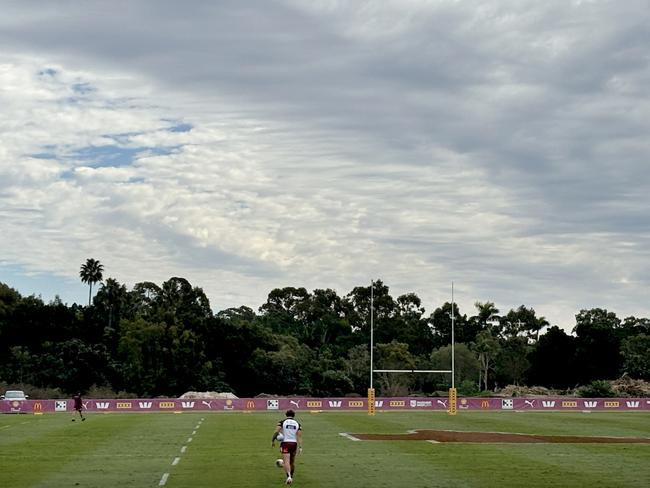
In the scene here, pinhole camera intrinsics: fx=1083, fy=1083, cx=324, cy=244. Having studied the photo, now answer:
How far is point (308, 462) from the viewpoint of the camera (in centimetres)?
3259

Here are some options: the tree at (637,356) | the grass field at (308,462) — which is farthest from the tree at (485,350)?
the grass field at (308,462)

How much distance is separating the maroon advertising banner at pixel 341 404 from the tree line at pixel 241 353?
83.1 ft

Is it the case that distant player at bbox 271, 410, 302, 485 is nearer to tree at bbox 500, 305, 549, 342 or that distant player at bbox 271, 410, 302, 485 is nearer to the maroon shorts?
the maroon shorts

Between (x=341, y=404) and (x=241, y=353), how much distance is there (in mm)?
32674

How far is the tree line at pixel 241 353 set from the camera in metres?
121

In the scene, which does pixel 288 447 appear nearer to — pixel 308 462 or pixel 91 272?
pixel 308 462

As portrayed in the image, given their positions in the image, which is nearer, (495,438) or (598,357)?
(495,438)

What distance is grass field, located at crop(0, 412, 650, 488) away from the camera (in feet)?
88.3

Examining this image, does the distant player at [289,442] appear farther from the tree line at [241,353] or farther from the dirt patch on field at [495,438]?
the tree line at [241,353]

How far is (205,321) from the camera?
416 feet

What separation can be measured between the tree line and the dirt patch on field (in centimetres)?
7310

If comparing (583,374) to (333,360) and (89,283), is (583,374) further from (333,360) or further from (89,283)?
(89,283)

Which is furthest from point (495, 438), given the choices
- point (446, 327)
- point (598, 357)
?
point (446, 327)

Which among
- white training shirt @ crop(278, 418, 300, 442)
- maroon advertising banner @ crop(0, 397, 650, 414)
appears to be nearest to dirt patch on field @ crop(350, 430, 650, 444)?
white training shirt @ crop(278, 418, 300, 442)
